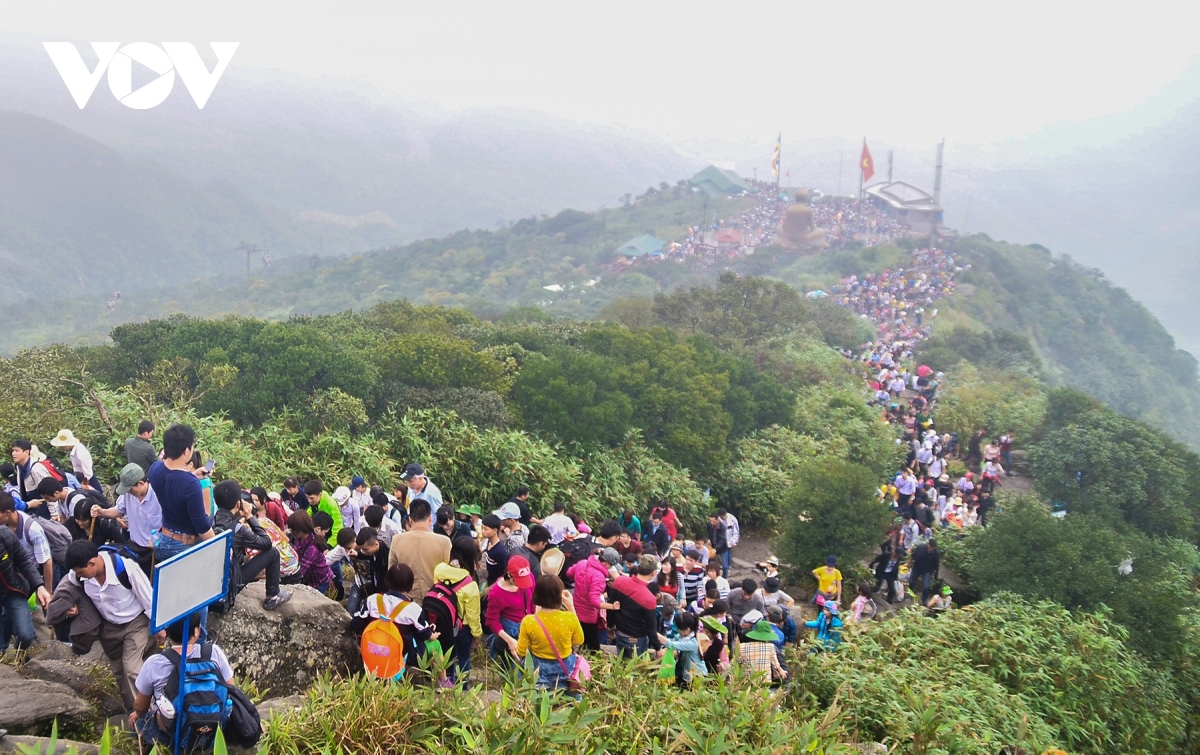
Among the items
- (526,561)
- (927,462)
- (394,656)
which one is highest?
(526,561)

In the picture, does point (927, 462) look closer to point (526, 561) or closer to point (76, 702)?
point (526, 561)

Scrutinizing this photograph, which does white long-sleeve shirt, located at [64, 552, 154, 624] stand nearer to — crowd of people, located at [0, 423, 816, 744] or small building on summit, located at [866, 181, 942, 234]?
crowd of people, located at [0, 423, 816, 744]

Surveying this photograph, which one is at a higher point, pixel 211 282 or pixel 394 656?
pixel 394 656

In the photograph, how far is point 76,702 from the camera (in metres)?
4.87

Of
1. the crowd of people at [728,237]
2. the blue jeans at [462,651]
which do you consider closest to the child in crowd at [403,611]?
the blue jeans at [462,651]

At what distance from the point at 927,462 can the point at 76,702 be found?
56.9ft

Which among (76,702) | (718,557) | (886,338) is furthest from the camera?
(886,338)

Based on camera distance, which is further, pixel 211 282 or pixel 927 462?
pixel 211 282

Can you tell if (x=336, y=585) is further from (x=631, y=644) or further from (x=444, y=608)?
(x=631, y=644)

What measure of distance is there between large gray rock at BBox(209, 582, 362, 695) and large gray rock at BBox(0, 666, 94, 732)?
0.88m

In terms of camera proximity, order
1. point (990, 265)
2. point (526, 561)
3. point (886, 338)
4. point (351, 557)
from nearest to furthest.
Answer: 1. point (526, 561)
2. point (351, 557)
3. point (886, 338)
4. point (990, 265)

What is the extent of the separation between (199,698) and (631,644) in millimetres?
2947

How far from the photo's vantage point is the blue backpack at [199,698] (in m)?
4.10

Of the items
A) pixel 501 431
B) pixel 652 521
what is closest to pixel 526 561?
pixel 652 521
